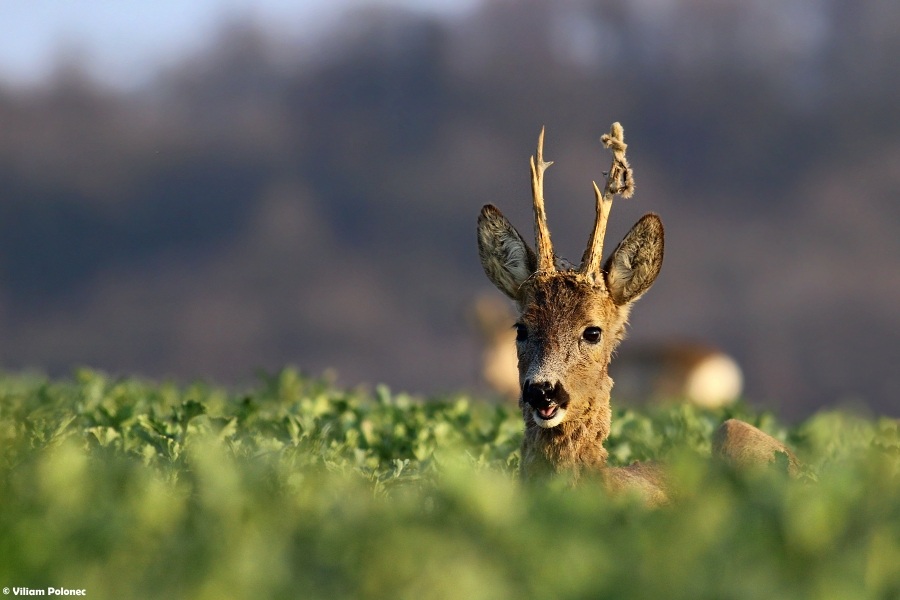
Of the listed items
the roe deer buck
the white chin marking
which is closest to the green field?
the white chin marking

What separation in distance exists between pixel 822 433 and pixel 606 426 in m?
4.31

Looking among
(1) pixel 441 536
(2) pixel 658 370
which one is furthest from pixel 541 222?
(2) pixel 658 370

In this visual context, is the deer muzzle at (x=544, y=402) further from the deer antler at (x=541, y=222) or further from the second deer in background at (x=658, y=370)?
the second deer in background at (x=658, y=370)

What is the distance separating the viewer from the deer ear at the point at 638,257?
681cm

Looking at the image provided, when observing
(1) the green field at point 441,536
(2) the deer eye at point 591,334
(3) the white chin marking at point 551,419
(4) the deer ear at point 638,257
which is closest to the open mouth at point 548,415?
(3) the white chin marking at point 551,419

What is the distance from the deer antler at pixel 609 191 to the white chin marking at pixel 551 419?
0.95 meters

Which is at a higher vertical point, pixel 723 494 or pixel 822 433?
pixel 822 433

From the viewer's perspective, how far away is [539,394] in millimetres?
6125

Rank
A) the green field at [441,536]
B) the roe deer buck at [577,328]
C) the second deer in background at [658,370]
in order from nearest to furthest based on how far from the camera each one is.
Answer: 1. the green field at [441,536]
2. the roe deer buck at [577,328]
3. the second deer in background at [658,370]

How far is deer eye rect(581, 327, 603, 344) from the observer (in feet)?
21.5

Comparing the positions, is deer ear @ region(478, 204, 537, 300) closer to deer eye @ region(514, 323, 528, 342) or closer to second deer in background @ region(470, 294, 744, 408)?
deer eye @ region(514, 323, 528, 342)

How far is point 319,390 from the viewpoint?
11.9 metres

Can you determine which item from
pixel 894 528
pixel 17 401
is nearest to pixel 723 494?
pixel 894 528

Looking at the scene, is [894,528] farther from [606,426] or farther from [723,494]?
[606,426]
